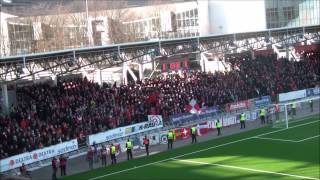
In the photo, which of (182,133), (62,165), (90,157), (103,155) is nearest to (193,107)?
(182,133)

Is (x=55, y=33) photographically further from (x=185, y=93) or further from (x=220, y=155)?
(x=220, y=155)

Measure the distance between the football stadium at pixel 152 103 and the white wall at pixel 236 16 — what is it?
161mm

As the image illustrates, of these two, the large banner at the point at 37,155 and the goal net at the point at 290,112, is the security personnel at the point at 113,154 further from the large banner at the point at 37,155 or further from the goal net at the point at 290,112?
the goal net at the point at 290,112

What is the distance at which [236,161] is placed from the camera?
28.8 meters

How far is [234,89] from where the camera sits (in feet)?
151

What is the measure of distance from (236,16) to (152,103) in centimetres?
3074

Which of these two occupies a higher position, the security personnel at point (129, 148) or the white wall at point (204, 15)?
the white wall at point (204, 15)

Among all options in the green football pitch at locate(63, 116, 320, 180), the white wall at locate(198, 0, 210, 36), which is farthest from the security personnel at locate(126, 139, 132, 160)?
the white wall at locate(198, 0, 210, 36)

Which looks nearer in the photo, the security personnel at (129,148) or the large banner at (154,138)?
the security personnel at (129,148)

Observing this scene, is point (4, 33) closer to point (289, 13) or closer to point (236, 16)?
point (236, 16)

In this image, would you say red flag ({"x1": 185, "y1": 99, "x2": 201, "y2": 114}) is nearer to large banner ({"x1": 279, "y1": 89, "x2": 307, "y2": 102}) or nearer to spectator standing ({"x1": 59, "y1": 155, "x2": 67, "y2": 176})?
large banner ({"x1": 279, "y1": 89, "x2": 307, "y2": 102})

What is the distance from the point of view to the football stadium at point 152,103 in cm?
2891

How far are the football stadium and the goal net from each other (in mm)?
139

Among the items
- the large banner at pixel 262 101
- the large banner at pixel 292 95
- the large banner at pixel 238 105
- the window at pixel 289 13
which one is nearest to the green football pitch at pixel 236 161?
the large banner at pixel 238 105
